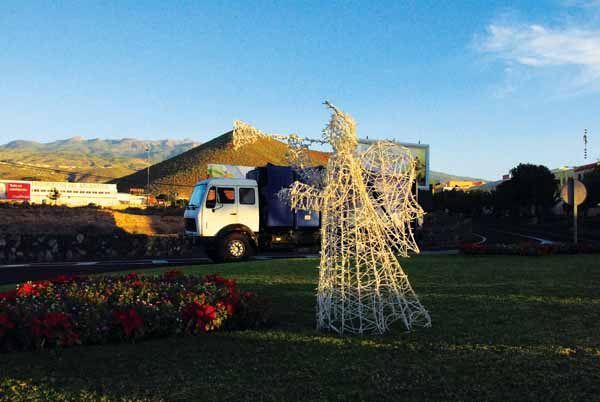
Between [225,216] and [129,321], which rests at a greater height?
[225,216]

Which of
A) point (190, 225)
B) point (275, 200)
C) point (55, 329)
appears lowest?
point (55, 329)

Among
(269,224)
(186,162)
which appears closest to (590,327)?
(269,224)

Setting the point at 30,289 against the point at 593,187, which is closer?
the point at 30,289

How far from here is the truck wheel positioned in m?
17.1

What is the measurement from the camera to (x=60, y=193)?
2985 inches

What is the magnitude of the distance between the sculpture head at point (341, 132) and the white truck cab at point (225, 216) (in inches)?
449

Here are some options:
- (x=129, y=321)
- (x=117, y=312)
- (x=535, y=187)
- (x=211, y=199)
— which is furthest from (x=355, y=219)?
(x=535, y=187)

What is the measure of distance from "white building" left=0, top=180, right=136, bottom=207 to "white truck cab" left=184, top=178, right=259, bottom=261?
171 ft

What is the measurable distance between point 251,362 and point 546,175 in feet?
228

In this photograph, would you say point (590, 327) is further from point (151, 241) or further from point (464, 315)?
point (151, 241)

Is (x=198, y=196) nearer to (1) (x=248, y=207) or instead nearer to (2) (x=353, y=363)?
(1) (x=248, y=207)

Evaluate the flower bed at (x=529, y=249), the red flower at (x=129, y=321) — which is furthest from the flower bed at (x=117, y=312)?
the flower bed at (x=529, y=249)

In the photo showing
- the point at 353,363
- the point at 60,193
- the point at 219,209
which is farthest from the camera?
the point at 60,193

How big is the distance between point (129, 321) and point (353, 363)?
259cm
